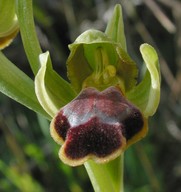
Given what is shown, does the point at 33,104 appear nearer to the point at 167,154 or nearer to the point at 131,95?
the point at 131,95

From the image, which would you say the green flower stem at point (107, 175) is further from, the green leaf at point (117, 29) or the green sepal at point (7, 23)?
the green sepal at point (7, 23)

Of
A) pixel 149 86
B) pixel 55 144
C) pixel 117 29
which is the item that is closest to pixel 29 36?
pixel 117 29

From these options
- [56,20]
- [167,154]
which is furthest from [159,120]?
[56,20]

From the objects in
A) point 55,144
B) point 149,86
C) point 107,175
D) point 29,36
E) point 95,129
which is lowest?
point 55,144

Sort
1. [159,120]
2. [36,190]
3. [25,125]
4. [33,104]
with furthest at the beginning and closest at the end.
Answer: [159,120] < [25,125] < [36,190] < [33,104]

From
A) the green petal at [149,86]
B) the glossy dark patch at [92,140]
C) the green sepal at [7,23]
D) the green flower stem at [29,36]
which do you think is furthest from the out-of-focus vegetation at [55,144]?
the glossy dark patch at [92,140]

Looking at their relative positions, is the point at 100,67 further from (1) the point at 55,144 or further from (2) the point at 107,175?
(1) the point at 55,144

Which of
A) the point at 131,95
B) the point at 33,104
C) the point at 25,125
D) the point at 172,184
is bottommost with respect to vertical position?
the point at 172,184
